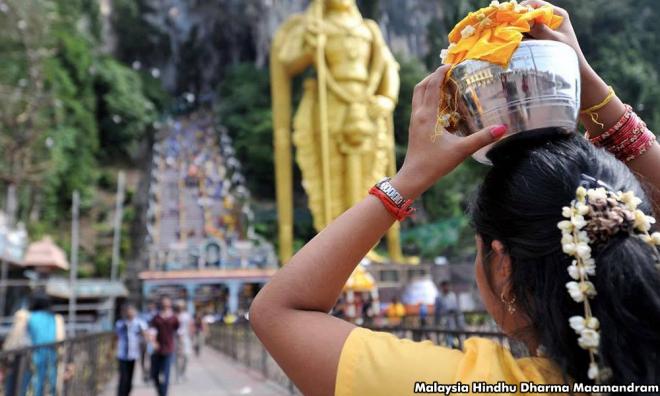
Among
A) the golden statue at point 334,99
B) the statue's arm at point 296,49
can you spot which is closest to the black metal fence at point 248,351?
the golden statue at point 334,99

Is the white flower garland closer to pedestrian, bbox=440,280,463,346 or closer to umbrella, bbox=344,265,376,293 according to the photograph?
pedestrian, bbox=440,280,463,346

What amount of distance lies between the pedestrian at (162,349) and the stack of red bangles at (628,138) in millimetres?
5250

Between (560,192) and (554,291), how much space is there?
0.46 ft

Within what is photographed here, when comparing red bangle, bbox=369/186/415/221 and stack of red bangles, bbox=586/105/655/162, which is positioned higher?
stack of red bangles, bbox=586/105/655/162

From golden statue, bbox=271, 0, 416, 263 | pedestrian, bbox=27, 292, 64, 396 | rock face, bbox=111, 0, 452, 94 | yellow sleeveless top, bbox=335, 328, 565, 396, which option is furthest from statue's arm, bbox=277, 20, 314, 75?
rock face, bbox=111, 0, 452, 94

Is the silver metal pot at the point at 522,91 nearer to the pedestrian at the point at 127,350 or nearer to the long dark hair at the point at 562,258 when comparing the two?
the long dark hair at the point at 562,258

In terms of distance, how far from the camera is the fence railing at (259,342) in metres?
3.51

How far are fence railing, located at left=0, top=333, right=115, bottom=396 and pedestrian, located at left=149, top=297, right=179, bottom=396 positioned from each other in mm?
612

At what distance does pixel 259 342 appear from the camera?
509 centimetres

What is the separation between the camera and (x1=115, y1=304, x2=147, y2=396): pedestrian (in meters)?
5.53

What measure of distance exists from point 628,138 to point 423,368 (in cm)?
65

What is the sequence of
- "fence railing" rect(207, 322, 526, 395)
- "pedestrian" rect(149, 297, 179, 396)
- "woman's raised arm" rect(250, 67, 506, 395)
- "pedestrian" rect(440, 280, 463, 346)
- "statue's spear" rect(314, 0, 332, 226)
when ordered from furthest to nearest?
"statue's spear" rect(314, 0, 332, 226) < "pedestrian" rect(440, 280, 463, 346) < "pedestrian" rect(149, 297, 179, 396) < "fence railing" rect(207, 322, 526, 395) < "woman's raised arm" rect(250, 67, 506, 395)

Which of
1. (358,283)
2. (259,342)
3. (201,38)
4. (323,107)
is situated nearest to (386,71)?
(323,107)

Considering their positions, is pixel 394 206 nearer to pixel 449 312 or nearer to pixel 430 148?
pixel 430 148
